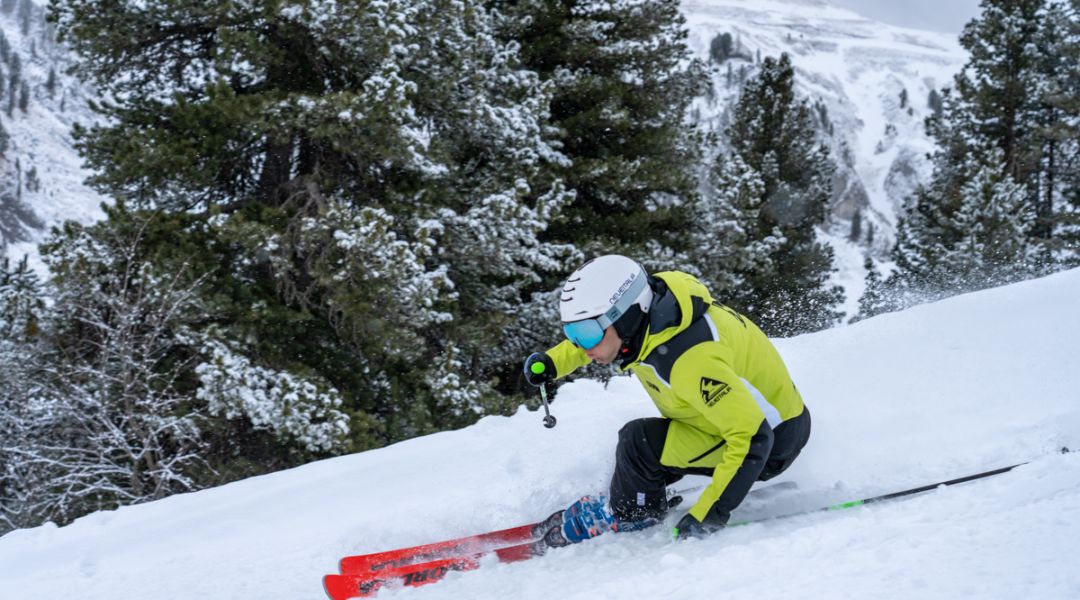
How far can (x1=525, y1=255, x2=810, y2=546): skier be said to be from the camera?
3.29 metres

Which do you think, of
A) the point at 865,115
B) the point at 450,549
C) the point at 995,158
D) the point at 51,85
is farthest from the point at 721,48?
the point at 450,549

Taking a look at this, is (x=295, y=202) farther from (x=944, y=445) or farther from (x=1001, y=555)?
(x=1001, y=555)

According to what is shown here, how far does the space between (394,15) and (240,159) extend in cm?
315

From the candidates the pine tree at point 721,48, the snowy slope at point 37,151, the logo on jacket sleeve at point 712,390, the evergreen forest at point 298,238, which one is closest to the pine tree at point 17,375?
the evergreen forest at point 298,238

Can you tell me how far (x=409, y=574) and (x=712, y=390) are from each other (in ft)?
6.13

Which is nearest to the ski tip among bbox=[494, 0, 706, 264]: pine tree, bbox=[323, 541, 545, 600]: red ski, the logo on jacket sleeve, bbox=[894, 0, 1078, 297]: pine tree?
bbox=[323, 541, 545, 600]: red ski

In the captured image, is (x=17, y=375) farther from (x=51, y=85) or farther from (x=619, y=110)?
(x=51, y=85)

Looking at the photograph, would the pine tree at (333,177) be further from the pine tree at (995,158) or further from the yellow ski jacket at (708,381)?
the pine tree at (995,158)

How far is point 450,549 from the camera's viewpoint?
4.02 metres

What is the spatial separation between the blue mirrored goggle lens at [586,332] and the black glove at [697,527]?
0.94 m

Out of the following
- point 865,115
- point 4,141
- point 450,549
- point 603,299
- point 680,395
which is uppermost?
point 603,299

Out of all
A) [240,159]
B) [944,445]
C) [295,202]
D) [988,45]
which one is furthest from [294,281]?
[988,45]

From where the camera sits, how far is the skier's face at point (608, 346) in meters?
3.49

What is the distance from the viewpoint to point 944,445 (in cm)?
441
